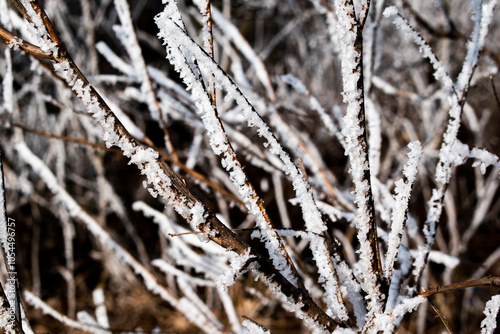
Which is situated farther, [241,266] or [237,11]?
[237,11]

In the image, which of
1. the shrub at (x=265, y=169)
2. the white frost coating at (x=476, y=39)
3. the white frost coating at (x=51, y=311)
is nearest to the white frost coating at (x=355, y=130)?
the shrub at (x=265, y=169)

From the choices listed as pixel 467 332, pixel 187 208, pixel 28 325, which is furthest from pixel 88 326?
pixel 467 332

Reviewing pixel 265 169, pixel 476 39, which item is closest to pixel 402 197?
pixel 476 39

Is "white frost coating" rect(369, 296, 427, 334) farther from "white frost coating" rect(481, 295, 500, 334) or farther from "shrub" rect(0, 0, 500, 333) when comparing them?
"white frost coating" rect(481, 295, 500, 334)

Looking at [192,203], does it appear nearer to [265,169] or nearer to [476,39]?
[265,169]

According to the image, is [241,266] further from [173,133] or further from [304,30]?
[304,30]

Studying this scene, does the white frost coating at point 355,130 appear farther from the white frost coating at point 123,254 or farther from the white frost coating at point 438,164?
the white frost coating at point 123,254
